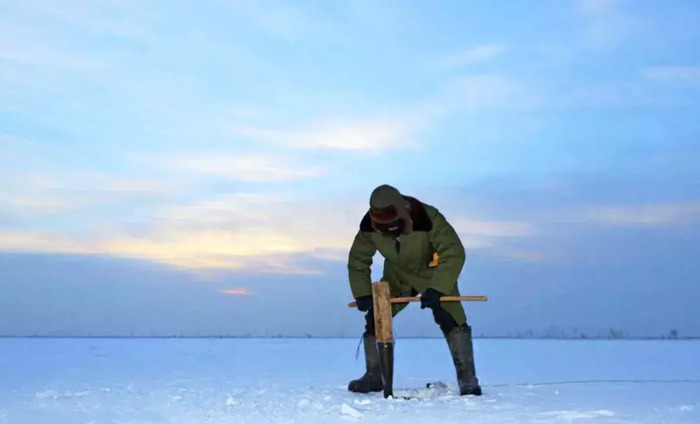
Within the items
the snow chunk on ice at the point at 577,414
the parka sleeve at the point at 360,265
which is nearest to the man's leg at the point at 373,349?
the parka sleeve at the point at 360,265

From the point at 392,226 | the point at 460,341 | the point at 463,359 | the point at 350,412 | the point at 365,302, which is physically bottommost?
the point at 350,412

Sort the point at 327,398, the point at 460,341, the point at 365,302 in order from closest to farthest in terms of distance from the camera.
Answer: the point at 327,398
the point at 460,341
the point at 365,302

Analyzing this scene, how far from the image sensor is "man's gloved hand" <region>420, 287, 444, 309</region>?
6848 mm

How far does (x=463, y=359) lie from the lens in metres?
7.02

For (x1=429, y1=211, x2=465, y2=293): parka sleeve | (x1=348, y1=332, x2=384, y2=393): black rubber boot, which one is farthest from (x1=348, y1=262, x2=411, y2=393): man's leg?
(x1=429, y1=211, x2=465, y2=293): parka sleeve

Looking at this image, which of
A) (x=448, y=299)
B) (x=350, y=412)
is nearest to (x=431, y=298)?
(x=448, y=299)

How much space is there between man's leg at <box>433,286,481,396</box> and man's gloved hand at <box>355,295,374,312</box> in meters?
0.58

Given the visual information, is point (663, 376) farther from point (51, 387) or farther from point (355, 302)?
point (51, 387)

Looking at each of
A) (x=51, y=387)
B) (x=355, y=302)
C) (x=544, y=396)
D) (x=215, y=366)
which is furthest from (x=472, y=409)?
(x=215, y=366)

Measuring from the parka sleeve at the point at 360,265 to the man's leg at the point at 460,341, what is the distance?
69 cm

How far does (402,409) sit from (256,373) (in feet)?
16.0

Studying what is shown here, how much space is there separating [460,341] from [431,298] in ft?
1.74

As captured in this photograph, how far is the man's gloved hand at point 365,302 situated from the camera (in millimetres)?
7301

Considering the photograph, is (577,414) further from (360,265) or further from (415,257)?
(360,265)
